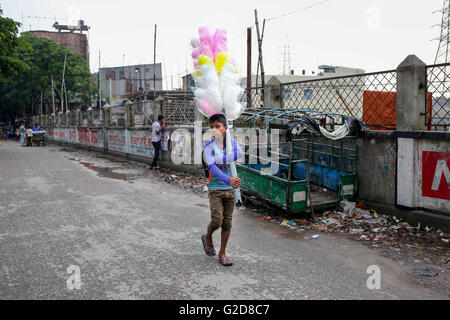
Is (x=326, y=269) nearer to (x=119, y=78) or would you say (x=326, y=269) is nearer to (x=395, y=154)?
(x=395, y=154)

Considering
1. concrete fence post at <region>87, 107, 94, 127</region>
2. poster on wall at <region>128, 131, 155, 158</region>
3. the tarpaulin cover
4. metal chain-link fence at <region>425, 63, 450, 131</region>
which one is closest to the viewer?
metal chain-link fence at <region>425, 63, 450, 131</region>

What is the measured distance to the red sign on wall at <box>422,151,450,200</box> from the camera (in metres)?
5.93

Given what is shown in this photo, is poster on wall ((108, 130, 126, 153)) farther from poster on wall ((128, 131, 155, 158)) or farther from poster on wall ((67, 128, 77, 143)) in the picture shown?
poster on wall ((67, 128, 77, 143))

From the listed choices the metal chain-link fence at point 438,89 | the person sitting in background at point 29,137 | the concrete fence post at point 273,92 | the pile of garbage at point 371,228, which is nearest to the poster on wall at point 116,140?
the concrete fence post at point 273,92

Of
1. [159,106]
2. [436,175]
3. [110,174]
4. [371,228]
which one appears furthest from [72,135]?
[436,175]

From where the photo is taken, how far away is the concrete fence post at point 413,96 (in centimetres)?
648

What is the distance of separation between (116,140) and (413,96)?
16037mm

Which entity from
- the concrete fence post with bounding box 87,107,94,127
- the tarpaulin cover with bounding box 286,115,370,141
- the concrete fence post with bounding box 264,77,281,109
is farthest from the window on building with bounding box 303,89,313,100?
the concrete fence post with bounding box 87,107,94,127

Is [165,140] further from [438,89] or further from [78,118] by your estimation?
[78,118]

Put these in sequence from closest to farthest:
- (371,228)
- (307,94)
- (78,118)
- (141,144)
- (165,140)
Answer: (371,228) → (307,94) → (165,140) → (141,144) → (78,118)

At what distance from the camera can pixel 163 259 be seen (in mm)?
4754

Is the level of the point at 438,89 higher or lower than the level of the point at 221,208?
higher

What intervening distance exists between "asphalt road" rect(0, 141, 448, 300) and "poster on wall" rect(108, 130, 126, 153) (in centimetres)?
1101
